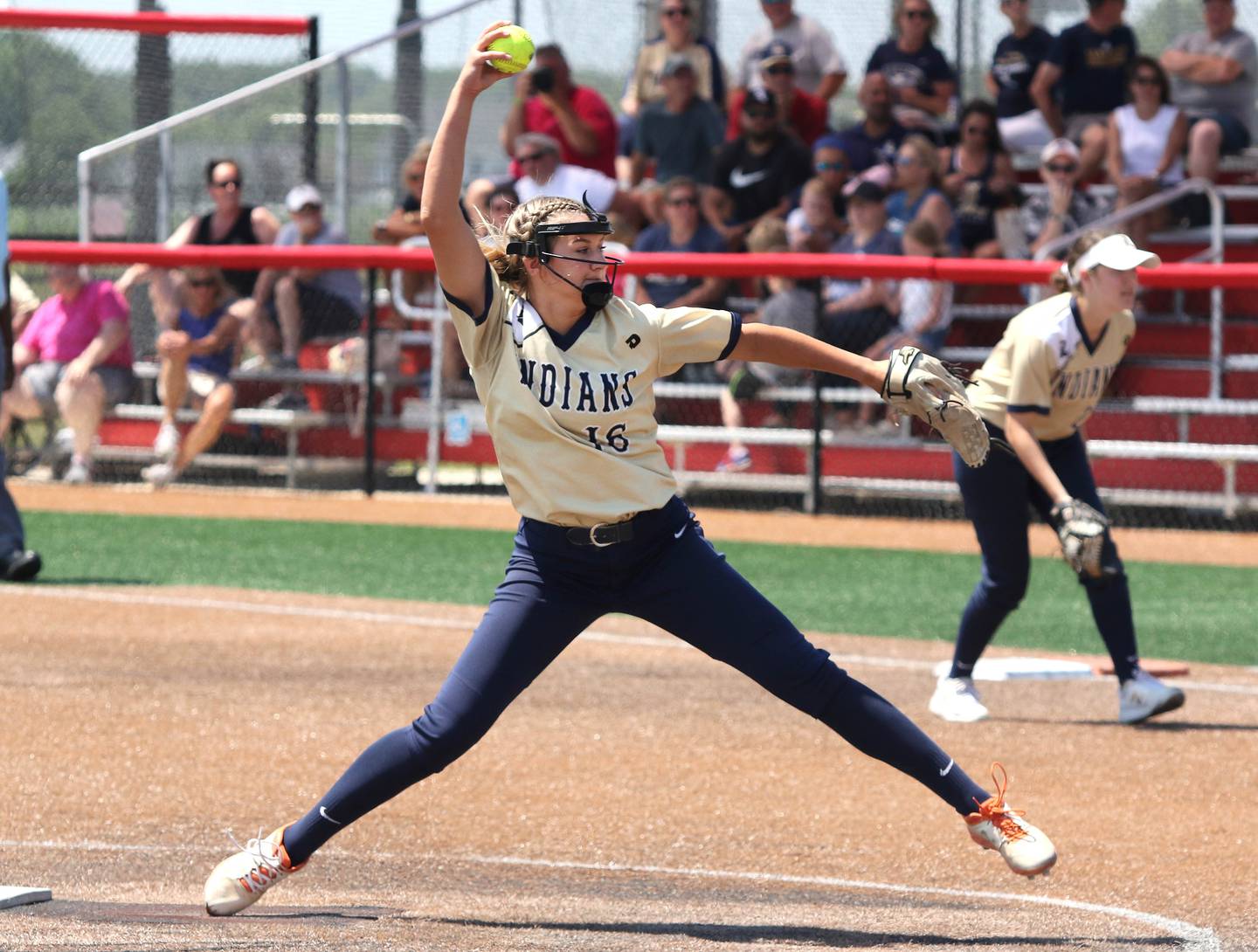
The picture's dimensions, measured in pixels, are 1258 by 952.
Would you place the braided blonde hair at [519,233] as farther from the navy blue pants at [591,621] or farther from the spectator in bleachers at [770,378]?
the spectator in bleachers at [770,378]

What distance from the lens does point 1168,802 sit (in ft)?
20.7

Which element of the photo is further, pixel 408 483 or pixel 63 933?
pixel 408 483

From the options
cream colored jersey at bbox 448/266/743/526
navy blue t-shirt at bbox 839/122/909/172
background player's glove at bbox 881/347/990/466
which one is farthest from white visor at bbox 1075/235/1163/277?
navy blue t-shirt at bbox 839/122/909/172

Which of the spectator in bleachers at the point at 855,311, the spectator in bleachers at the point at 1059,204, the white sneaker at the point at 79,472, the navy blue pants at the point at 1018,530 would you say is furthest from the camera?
the white sneaker at the point at 79,472

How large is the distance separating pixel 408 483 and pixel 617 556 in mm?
9816

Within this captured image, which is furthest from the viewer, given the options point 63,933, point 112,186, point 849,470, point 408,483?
point 112,186

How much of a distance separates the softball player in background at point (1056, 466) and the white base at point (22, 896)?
12.1 ft

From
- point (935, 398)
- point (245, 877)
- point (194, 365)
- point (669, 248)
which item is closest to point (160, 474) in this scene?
point (194, 365)

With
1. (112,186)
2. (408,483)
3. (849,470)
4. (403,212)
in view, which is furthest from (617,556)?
(112,186)

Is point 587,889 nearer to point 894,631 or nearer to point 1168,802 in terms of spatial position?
point 1168,802

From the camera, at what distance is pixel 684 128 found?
52.5ft

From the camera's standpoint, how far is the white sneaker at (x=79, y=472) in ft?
48.0

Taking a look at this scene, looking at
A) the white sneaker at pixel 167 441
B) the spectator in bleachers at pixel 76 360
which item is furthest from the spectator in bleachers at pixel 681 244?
the spectator in bleachers at pixel 76 360

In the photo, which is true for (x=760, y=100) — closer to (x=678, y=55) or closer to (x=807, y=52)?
(x=678, y=55)
